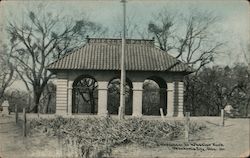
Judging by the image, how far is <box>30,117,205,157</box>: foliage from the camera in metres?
15.6

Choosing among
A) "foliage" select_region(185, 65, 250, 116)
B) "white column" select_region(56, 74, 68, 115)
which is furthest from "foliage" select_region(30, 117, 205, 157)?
"foliage" select_region(185, 65, 250, 116)

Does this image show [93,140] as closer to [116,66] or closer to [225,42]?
[116,66]

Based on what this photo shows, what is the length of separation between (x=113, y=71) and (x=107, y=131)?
10.3 meters

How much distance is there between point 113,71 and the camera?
2686 cm

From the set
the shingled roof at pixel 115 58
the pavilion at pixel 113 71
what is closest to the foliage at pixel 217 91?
the pavilion at pixel 113 71

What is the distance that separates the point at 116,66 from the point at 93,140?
11053mm

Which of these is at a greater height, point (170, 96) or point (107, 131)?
point (170, 96)

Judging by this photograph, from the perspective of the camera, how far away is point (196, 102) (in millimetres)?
43031

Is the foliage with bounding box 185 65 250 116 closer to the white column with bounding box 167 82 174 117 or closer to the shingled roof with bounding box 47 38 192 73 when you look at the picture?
the white column with bounding box 167 82 174 117

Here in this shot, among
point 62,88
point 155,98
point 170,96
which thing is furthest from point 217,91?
point 62,88

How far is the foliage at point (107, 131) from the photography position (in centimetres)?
1562

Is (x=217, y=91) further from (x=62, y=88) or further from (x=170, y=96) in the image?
(x=62, y=88)

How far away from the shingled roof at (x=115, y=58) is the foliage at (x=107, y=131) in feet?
24.3

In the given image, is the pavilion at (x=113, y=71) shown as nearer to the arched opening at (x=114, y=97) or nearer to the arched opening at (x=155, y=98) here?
the arched opening at (x=155, y=98)
